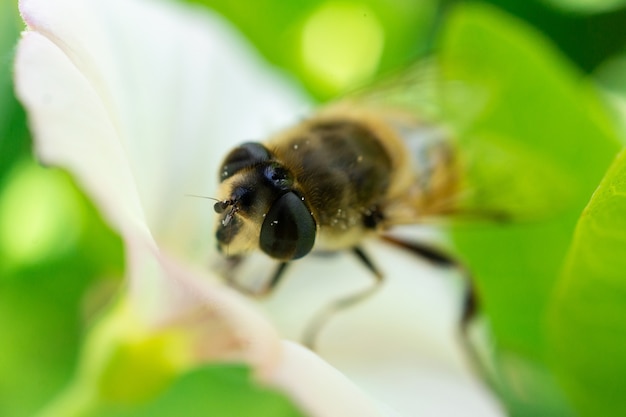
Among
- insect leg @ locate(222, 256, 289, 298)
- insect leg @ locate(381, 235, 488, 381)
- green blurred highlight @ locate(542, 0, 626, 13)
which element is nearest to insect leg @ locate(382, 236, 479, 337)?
insect leg @ locate(381, 235, 488, 381)

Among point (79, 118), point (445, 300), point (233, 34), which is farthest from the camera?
point (233, 34)

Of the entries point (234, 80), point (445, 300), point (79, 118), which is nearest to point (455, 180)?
point (445, 300)

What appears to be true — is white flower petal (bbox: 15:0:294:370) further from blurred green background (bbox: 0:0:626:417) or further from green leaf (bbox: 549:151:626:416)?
green leaf (bbox: 549:151:626:416)

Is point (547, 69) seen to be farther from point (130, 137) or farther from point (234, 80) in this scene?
point (130, 137)

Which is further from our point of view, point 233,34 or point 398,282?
point 233,34

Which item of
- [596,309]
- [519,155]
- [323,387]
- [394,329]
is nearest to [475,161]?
[519,155]

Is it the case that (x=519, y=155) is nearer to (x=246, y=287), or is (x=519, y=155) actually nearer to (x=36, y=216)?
(x=246, y=287)

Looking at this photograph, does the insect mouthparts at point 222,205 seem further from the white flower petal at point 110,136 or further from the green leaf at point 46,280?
the green leaf at point 46,280
